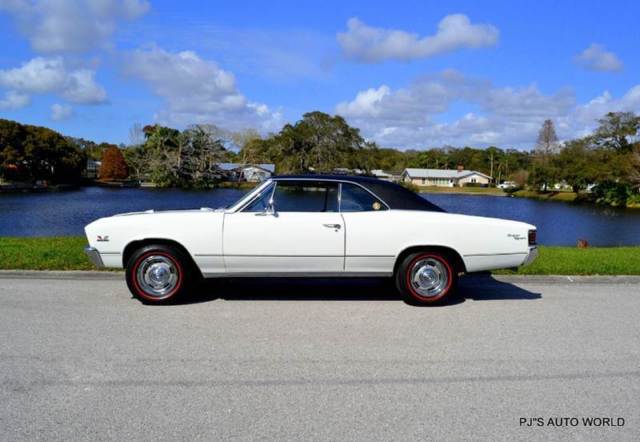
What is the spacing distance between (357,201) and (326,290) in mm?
1558

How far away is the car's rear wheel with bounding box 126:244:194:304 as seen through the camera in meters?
6.39

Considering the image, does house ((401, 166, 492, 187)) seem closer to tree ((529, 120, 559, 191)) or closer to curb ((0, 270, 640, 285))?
tree ((529, 120, 559, 191))

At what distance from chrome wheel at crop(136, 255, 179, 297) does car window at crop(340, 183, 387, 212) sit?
2221 millimetres

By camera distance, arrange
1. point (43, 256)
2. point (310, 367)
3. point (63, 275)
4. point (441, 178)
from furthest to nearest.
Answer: point (441, 178)
point (43, 256)
point (63, 275)
point (310, 367)

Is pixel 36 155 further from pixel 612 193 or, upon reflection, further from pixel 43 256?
pixel 612 193

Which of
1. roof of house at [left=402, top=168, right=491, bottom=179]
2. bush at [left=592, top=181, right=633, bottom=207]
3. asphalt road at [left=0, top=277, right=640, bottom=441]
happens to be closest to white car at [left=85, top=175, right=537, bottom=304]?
asphalt road at [left=0, top=277, right=640, bottom=441]

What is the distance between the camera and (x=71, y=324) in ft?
18.4

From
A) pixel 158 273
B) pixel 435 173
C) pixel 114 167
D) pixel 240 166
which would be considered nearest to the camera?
pixel 158 273

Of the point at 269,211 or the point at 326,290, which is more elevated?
the point at 269,211

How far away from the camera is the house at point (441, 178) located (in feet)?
390

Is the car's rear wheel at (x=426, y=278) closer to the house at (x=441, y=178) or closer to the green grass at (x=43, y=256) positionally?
the green grass at (x=43, y=256)

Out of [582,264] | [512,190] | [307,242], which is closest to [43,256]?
[307,242]

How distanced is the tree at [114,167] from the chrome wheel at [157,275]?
312ft

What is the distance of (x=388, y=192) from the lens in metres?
6.75
